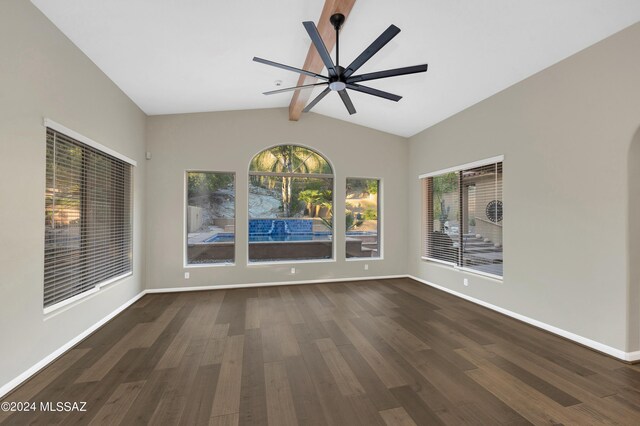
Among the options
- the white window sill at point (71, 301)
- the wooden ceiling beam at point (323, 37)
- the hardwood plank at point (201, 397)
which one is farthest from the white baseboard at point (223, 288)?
the wooden ceiling beam at point (323, 37)

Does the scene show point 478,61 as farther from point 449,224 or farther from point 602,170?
point 449,224

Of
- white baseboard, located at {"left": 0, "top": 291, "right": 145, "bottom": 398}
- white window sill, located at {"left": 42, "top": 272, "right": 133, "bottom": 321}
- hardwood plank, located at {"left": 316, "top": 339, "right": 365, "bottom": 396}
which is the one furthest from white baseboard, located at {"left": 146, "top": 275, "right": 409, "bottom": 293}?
hardwood plank, located at {"left": 316, "top": 339, "right": 365, "bottom": 396}

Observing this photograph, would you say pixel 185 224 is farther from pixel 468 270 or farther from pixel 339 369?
pixel 468 270

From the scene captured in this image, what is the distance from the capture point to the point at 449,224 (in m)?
5.27

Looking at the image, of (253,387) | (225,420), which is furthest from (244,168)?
(225,420)

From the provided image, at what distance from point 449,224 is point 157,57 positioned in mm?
5025

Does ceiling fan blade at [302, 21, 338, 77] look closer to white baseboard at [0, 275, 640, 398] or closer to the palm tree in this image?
the palm tree

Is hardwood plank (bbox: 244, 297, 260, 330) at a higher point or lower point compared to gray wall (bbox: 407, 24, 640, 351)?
lower

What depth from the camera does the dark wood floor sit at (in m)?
1.98

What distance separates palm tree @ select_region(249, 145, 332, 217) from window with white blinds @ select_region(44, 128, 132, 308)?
227cm

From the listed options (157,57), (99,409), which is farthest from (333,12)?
(99,409)

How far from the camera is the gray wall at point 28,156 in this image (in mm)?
2230

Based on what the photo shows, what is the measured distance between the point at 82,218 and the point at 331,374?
10.6 ft

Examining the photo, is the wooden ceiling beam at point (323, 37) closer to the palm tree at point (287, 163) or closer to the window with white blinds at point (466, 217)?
the palm tree at point (287, 163)
